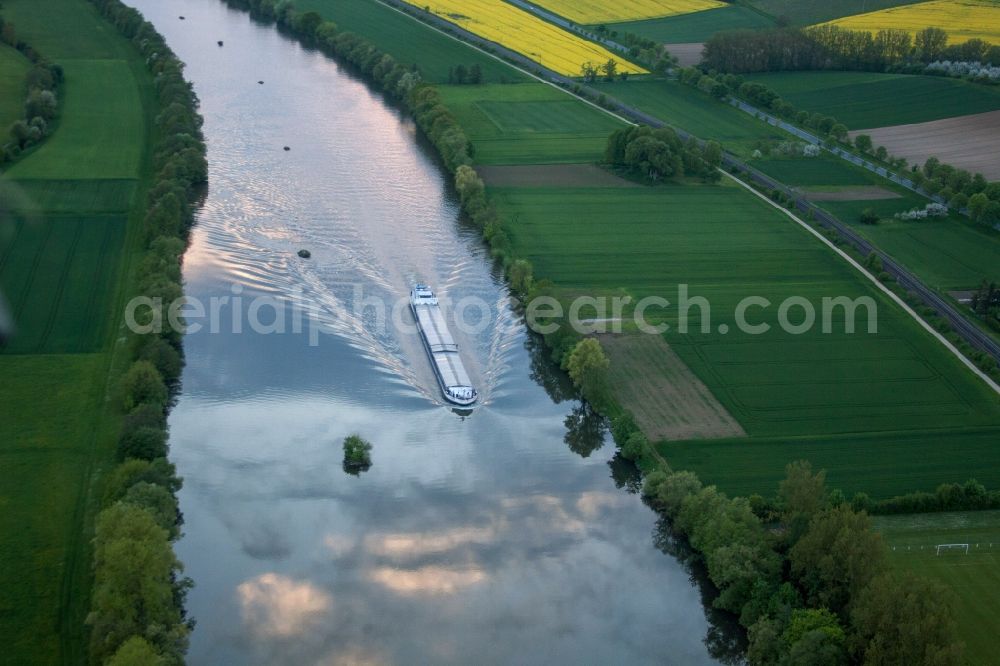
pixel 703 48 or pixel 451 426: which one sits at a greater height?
pixel 703 48

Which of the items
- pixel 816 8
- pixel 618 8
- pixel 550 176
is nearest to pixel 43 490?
pixel 550 176

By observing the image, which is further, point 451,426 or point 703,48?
point 703,48

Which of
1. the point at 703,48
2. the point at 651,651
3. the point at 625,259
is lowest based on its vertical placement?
the point at 651,651

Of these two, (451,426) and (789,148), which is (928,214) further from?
(451,426)

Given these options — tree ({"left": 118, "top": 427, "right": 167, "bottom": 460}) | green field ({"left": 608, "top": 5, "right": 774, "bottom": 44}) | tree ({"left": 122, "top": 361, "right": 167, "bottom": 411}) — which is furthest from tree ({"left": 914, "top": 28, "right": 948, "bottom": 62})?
tree ({"left": 118, "top": 427, "right": 167, "bottom": 460})

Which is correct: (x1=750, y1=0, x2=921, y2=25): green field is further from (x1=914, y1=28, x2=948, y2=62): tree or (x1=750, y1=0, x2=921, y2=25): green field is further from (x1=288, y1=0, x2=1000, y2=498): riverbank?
(x1=288, y1=0, x2=1000, y2=498): riverbank

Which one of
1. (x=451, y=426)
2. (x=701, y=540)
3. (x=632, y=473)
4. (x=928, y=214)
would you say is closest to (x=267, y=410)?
(x=451, y=426)

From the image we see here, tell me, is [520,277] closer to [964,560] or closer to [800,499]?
[800,499]
